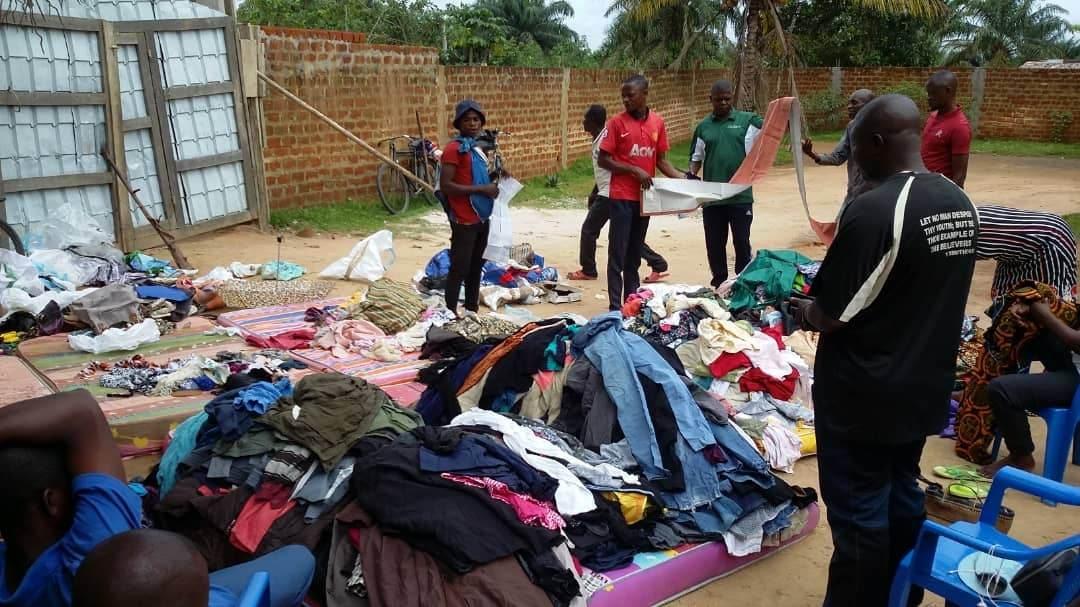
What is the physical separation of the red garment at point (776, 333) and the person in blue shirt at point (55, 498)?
3895 millimetres

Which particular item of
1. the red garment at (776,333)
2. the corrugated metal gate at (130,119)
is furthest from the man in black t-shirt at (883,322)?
the corrugated metal gate at (130,119)

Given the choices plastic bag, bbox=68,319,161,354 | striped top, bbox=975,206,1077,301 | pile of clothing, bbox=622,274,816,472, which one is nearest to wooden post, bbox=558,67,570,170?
pile of clothing, bbox=622,274,816,472

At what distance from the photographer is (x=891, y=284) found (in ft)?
7.73

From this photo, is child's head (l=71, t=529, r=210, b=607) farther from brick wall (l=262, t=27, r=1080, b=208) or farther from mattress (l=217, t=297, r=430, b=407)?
brick wall (l=262, t=27, r=1080, b=208)

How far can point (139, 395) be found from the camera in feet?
15.1

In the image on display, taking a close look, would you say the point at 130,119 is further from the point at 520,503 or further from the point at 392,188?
the point at 520,503

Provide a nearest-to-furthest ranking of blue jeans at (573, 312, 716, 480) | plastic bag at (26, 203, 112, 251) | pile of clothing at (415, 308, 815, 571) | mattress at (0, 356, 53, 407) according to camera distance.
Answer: pile of clothing at (415, 308, 815, 571) → blue jeans at (573, 312, 716, 480) → mattress at (0, 356, 53, 407) → plastic bag at (26, 203, 112, 251)

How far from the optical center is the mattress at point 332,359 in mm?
4977

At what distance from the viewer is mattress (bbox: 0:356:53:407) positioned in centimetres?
437

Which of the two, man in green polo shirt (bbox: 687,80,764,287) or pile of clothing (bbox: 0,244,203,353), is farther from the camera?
man in green polo shirt (bbox: 687,80,764,287)

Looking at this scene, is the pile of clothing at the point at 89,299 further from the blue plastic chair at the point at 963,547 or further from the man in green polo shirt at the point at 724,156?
the blue plastic chair at the point at 963,547

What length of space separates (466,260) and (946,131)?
3640 millimetres

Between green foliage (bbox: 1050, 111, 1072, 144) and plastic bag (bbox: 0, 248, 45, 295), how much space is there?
23.7 metres

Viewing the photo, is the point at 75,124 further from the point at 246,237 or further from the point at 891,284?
the point at 891,284
